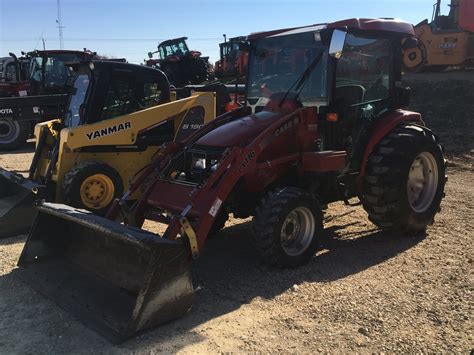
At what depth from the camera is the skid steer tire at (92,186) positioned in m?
6.08

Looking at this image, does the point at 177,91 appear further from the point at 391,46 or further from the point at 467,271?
the point at 467,271

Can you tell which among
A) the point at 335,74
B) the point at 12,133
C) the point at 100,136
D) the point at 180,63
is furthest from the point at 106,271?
the point at 180,63

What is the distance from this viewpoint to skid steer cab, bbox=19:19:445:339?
150 inches

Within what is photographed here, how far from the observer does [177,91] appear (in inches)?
348

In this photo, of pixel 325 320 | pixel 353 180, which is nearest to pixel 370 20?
pixel 353 180

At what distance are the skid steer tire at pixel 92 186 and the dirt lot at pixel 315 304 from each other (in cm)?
85

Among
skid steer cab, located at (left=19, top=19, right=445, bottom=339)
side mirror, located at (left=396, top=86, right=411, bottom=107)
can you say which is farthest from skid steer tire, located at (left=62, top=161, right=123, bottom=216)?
side mirror, located at (left=396, top=86, right=411, bottom=107)

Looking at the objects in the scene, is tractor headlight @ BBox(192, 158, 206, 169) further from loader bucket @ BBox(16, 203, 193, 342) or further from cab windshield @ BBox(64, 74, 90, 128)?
cab windshield @ BBox(64, 74, 90, 128)

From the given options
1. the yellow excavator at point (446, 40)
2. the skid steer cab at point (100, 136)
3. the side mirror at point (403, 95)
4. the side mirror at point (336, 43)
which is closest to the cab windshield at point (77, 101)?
the skid steer cab at point (100, 136)

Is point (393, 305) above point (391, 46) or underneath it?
underneath

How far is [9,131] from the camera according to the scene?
520 inches

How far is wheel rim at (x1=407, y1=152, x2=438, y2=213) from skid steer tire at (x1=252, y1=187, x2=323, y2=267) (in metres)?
1.64

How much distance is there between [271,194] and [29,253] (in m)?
2.30

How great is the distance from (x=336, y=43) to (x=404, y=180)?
1707mm
